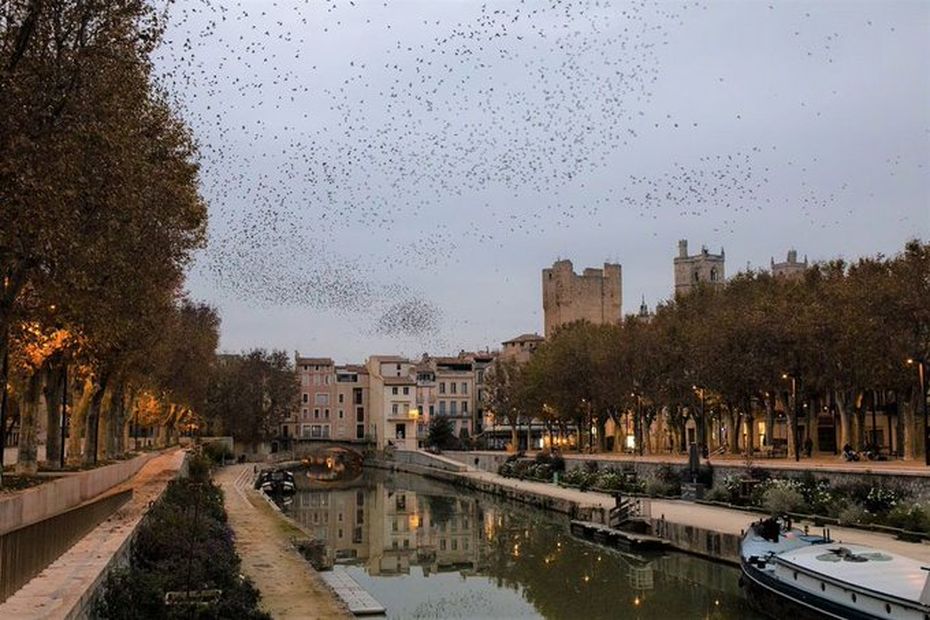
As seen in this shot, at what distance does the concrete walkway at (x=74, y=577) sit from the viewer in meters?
10.7

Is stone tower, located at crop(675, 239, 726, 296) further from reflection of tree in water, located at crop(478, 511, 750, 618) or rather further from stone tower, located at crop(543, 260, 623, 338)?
reflection of tree in water, located at crop(478, 511, 750, 618)

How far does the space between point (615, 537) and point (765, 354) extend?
63.1 ft

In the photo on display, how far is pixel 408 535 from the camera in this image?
4762cm

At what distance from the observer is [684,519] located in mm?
37531

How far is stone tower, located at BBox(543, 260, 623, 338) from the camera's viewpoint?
14000 cm

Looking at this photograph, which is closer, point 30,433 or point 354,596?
point 354,596

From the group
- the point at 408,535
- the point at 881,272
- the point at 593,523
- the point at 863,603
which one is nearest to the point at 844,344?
the point at 881,272

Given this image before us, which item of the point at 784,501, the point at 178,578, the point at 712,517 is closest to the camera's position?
the point at 178,578

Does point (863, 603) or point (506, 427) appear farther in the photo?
point (506, 427)

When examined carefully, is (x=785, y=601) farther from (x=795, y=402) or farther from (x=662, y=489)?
(x=795, y=402)

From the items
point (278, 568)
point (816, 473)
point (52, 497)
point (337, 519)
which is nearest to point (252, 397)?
point (337, 519)

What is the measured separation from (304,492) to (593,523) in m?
38.4

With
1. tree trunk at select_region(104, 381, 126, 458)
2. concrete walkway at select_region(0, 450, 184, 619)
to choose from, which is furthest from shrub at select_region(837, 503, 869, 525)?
tree trunk at select_region(104, 381, 126, 458)

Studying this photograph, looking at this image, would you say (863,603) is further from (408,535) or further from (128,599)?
(408,535)
